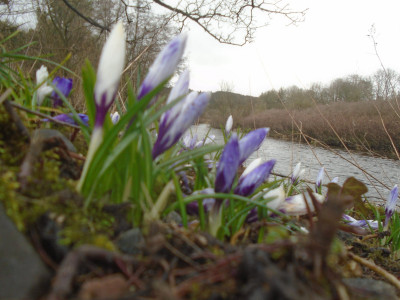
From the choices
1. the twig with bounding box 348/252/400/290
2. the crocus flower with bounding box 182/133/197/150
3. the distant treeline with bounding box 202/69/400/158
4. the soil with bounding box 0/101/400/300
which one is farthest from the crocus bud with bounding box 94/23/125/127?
the distant treeline with bounding box 202/69/400/158

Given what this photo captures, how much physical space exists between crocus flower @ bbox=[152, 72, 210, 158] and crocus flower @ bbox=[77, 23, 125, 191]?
0.49 feet

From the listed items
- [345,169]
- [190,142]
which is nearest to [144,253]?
[190,142]

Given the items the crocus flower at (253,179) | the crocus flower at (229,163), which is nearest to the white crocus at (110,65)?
the crocus flower at (229,163)

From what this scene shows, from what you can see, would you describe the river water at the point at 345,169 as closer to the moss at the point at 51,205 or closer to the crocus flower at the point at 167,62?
the crocus flower at the point at 167,62

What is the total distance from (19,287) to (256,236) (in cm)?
60

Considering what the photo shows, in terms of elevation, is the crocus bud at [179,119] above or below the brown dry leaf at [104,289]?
above

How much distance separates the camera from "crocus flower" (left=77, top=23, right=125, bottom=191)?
631mm

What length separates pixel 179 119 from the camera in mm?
712

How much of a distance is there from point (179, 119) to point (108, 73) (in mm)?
196

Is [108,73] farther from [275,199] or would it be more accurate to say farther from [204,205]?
[275,199]

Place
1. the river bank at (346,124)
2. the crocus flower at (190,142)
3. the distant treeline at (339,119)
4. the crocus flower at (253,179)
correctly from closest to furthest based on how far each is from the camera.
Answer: the crocus flower at (253,179) < the crocus flower at (190,142) < the distant treeline at (339,119) < the river bank at (346,124)

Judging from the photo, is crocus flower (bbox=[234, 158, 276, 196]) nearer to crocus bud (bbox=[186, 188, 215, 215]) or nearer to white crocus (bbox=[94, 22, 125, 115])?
crocus bud (bbox=[186, 188, 215, 215])

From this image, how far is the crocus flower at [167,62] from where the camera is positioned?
2.24 feet

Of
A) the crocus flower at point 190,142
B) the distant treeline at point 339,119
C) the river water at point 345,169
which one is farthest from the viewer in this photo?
the distant treeline at point 339,119
